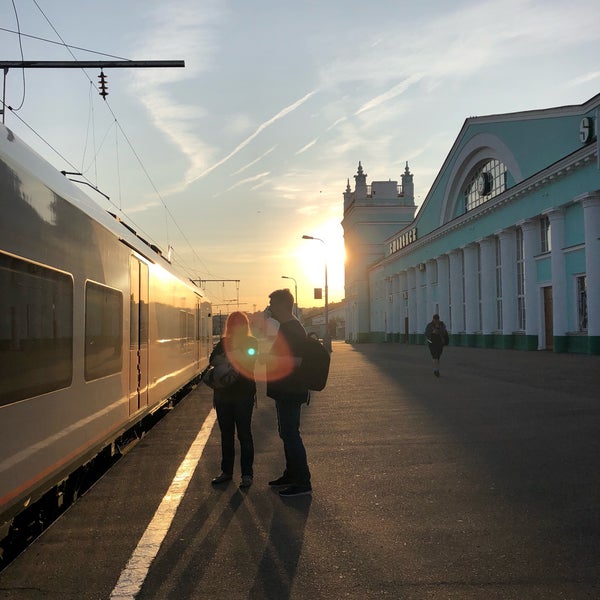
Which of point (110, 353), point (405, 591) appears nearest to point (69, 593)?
point (405, 591)

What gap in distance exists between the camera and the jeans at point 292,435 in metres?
6.56

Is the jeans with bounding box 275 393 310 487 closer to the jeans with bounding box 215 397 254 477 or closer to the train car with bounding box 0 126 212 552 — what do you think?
the jeans with bounding box 215 397 254 477

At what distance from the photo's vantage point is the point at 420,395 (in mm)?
15469

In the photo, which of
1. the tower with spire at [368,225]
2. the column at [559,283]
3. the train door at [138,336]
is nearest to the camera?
the train door at [138,336]

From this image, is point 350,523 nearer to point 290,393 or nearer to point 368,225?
point 290,393

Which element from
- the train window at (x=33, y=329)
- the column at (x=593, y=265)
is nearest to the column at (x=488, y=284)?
the column at (x=593, y=265)

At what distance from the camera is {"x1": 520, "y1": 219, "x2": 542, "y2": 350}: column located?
31938 mm

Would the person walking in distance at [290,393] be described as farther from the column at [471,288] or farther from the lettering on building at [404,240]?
the lettering on building at [404,240]

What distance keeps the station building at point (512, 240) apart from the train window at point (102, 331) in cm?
2010

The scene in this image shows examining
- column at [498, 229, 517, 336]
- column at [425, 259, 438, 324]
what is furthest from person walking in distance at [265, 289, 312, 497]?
column at [425, 259, 438, 324]

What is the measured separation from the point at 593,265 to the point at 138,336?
21.0 m

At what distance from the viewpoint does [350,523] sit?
18.1ft

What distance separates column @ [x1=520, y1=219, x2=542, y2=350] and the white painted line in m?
26.2

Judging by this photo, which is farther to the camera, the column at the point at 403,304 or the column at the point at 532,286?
the column at the point at 403,304
